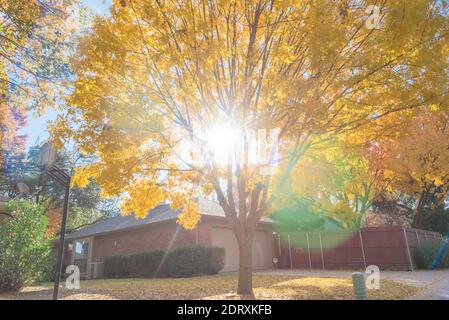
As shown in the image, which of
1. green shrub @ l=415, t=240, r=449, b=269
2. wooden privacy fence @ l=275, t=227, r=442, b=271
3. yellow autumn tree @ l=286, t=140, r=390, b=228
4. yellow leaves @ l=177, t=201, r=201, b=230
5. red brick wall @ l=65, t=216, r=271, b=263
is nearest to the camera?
yellow leaves @ l=177, t=201, r=201, b=230

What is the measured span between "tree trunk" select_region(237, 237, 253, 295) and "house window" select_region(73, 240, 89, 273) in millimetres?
19106

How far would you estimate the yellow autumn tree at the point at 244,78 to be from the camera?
6.70 m

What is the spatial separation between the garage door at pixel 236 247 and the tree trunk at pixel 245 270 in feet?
32.0

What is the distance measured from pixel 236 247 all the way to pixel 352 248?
21.8ft

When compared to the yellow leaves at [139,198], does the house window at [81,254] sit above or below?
below

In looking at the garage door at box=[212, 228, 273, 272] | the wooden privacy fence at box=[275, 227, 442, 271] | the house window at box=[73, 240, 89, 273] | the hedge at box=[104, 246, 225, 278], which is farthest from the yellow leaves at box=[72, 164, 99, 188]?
the house window at box=[73, 240, 89, 273]

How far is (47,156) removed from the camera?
27.0 ft

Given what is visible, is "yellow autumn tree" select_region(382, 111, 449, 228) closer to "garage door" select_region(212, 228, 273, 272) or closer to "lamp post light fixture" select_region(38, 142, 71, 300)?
"garage door" select_region(212, 228, 273, 272)

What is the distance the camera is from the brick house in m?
17.9

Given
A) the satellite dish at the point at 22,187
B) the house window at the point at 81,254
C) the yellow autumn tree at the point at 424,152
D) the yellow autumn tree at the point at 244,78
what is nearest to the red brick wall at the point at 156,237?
the house window at the point at 81,254

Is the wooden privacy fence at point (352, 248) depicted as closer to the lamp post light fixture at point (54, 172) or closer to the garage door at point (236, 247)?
the garage door at point (236, 247)

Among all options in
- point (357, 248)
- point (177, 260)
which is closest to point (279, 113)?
point (177, 260)

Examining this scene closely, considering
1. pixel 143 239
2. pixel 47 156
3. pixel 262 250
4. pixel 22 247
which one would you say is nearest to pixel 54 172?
pixel 47 156

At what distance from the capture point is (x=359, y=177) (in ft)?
63.0
